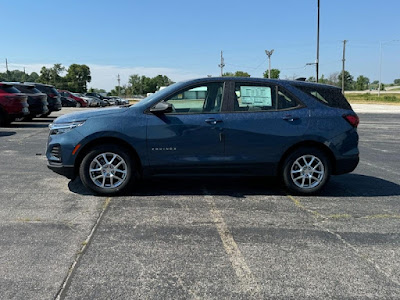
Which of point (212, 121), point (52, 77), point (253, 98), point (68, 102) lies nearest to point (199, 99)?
point (212, 121)

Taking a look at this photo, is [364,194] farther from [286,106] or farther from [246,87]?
[246,87]

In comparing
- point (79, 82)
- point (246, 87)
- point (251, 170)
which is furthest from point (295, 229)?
point (79, 82)

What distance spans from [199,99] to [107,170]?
1.62 meters

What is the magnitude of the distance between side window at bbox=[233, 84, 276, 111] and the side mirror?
3.06 ft

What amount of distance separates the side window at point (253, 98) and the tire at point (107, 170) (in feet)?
5.61

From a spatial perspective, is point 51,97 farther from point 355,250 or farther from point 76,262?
point 355,250

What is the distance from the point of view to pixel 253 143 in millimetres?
5129

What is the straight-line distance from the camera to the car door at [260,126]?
5109mm

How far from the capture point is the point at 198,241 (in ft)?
12.1

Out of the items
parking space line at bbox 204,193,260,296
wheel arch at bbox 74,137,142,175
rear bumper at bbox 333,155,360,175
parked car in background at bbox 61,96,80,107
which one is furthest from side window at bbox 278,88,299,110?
parked car in background at bbox 61,96,80,107

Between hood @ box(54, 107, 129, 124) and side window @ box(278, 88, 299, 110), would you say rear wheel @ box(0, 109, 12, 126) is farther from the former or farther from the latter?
side window @ box(278, 88, 299, 110)

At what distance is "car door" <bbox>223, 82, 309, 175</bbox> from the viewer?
5109mm

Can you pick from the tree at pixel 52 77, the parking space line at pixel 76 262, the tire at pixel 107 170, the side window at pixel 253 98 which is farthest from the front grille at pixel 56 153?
the tree at pixel 52 77

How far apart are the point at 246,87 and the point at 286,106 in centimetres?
63
